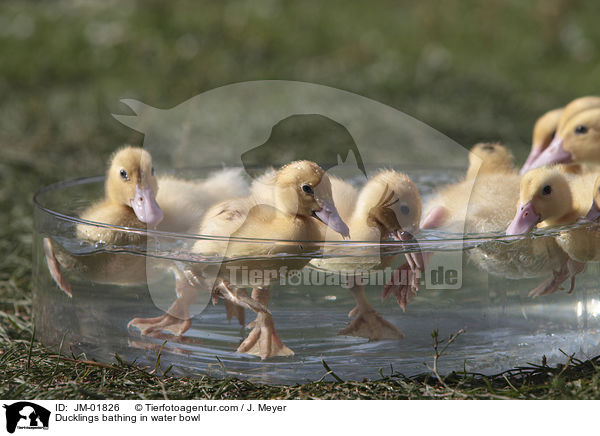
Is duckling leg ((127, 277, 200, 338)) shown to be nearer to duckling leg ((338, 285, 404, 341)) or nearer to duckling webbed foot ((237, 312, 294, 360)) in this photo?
duckling webbed foot ((237, 312, 294, 360))

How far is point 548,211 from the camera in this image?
1.61 m

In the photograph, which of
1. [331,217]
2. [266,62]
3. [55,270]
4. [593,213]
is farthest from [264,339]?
[266,62]

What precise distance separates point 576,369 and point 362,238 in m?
0.50

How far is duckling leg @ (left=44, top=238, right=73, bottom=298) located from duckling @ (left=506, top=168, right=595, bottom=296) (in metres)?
0.92

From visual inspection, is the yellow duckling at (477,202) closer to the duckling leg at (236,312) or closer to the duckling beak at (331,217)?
the duckling beak at (331,217)

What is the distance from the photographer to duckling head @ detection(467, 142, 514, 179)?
2008mm

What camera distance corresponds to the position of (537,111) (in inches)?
178

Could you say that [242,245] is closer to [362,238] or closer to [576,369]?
[362,238]

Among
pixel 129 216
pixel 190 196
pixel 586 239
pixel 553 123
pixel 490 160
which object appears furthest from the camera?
pixel 553 123

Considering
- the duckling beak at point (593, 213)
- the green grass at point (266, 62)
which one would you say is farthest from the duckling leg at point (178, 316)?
the green grass at point (266, 62)

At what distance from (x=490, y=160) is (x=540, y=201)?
1.45 feet

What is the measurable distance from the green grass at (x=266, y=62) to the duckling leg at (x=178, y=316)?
1.26 meters

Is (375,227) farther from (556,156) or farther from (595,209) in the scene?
(556,156)
